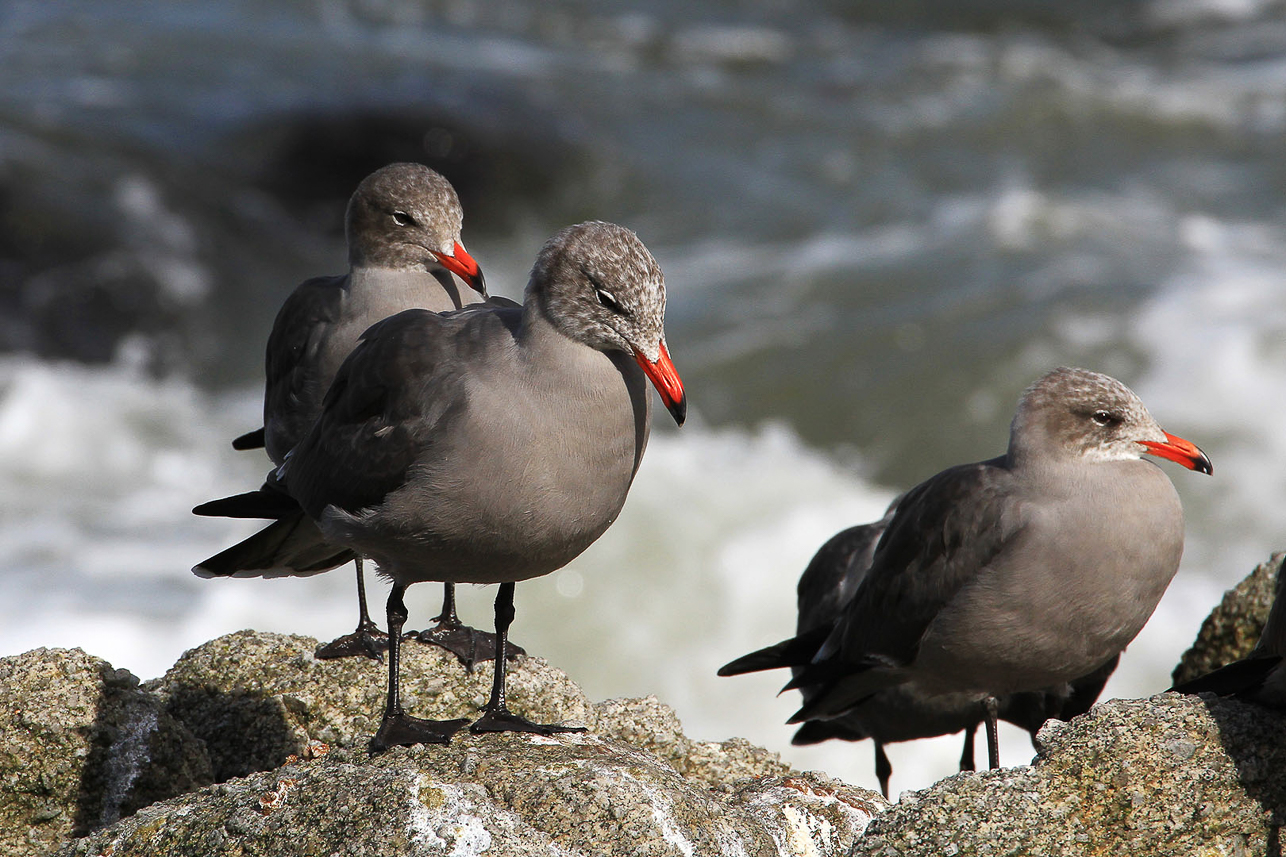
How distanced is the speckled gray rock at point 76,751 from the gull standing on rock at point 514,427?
77cm

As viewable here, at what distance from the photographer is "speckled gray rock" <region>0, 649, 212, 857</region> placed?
4.62 metres

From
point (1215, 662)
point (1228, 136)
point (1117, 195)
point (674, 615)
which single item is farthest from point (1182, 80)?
point (1215, 662)

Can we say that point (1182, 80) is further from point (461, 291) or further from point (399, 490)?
point (399, 490)

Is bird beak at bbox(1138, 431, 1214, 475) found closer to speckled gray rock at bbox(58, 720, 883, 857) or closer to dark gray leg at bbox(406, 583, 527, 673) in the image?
speckled gray rock at bbox(58, 720, 883, 857)

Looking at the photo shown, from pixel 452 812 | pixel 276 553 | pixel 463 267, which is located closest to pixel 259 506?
pixel 276 553

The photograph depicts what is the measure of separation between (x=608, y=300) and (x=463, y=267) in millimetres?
1894

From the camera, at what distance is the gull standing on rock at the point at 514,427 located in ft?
14.3

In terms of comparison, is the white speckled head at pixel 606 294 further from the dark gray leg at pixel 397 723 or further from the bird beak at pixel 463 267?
the bird beak at pixel 463 267

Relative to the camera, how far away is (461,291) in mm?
6352

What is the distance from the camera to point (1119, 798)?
3.83 meters

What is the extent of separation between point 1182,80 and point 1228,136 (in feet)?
7.17

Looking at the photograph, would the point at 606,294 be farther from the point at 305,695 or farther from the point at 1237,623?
the point at 1237,623

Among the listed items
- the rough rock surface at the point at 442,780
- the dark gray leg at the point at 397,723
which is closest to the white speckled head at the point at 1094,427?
the rough rock surface at the point at 442,780

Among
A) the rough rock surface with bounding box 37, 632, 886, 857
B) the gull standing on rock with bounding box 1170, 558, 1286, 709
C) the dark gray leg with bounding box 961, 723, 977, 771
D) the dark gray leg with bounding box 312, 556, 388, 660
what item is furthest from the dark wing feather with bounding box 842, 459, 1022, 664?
the dark gray leg with bounding box 312, 556, 388, 660
